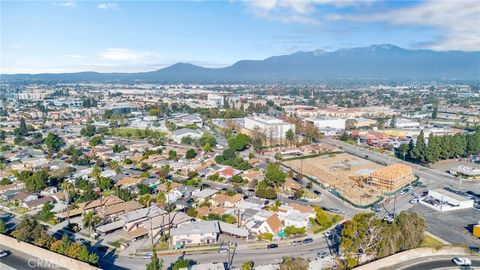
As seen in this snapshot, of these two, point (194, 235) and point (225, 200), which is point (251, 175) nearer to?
point (225, 200)

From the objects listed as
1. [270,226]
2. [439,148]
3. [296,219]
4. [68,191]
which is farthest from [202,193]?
[439,148]

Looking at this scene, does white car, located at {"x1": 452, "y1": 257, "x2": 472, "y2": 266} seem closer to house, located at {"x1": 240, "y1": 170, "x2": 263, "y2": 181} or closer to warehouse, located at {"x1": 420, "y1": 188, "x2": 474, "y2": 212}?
warehouse, located at {"x1": 420, "y1": 188, "x2": 474, "y2": 212}

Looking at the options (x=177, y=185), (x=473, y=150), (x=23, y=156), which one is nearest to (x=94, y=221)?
(x=177, y=185)

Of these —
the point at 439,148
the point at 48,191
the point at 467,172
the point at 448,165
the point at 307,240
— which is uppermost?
the point at 439,148

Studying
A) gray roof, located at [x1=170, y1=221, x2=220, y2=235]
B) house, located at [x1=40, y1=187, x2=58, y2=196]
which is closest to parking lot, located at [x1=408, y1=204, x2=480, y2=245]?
gray roof, located at [x1=170, y1=221, x2=220, y2=235]

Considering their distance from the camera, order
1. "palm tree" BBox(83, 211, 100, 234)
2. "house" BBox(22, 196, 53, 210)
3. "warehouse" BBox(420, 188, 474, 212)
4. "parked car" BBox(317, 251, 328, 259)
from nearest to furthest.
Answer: "parked car" BBox(317, 251, 328, 259) < "palm tree" BBox(83, 211, 100, 234) < "warehouse" BBox(420, 188, 474, 212) < "house" BBox(22, 196, 53, 210)

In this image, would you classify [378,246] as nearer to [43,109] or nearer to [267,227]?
[267,227]
